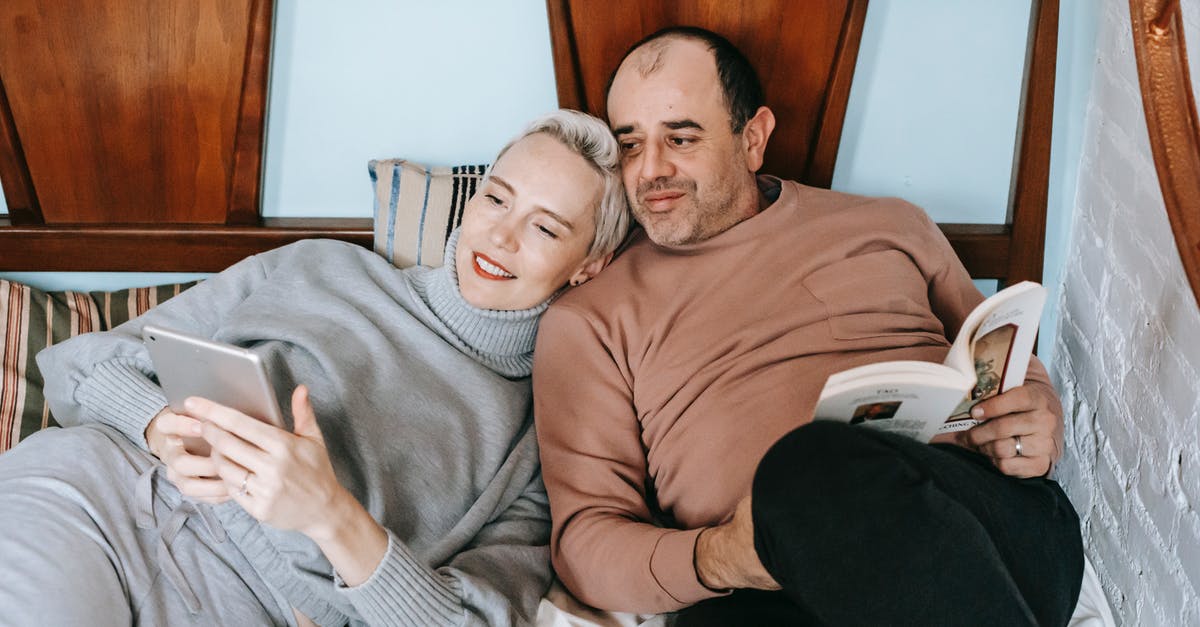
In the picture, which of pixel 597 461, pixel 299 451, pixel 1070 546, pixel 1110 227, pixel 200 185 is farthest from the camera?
pixel 200 185

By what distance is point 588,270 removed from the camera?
1671mm

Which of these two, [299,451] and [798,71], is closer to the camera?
[299,451]

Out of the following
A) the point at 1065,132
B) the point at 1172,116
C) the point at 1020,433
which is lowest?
the point at 1020,433

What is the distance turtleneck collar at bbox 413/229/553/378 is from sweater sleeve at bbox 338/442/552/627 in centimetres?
14

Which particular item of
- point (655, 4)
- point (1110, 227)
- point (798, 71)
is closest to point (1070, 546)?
point (1110, 227)

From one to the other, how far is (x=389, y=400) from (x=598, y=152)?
0.50 metres

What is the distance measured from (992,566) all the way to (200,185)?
148cm

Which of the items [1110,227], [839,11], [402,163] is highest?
[839,11]

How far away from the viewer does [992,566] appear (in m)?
1.18

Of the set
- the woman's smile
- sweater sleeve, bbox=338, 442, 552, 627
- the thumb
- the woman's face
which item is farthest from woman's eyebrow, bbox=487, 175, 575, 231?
the thumb

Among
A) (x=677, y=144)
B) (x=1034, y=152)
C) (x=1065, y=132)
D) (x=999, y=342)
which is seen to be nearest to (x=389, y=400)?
(x=677, y=144)

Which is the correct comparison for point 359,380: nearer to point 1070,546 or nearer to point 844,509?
point 844,509

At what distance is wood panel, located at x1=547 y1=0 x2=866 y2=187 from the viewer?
178 centimetres

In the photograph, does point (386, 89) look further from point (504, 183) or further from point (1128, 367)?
point (1128, 367)
